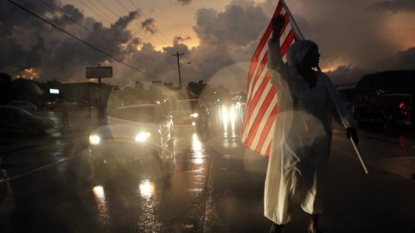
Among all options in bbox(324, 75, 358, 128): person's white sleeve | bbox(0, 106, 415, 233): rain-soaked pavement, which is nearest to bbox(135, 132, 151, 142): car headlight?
bbox(0, 106, 415, 233): rain-soaked pavement

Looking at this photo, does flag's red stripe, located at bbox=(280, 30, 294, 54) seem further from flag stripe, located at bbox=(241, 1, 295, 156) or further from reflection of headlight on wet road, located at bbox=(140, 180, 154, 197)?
reflection of headlight on wet road, located at bbox=(140, 180, 154, 197)

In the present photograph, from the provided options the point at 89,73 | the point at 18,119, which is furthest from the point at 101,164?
the point at 89,73

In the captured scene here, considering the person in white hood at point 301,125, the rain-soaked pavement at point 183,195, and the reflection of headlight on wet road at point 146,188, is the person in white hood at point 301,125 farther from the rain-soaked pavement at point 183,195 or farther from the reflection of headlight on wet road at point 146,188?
the reflection of headlight on wet road at point 146,188

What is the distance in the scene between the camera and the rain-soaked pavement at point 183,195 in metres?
6.13

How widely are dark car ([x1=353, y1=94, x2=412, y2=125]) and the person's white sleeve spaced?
61.1ft

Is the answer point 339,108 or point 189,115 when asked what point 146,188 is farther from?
point 189,115

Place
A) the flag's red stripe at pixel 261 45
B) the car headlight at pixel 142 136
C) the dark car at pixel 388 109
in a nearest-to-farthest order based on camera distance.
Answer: the flag's red stripe at pixel 261 45
the car headlight at pixel 142 136
the dark car at pixel 388 109

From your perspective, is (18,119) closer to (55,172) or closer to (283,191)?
(55,172)

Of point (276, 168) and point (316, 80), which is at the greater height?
point (316, 80)

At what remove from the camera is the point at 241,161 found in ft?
40.4

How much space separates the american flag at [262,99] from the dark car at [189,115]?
17.3 m

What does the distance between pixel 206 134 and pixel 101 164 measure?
11078mm

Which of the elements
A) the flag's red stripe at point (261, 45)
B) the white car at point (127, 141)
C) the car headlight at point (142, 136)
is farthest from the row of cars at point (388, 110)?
the flag's red stripe at point (261, 45)

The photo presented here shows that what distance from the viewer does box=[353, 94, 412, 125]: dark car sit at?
22.2 meters
